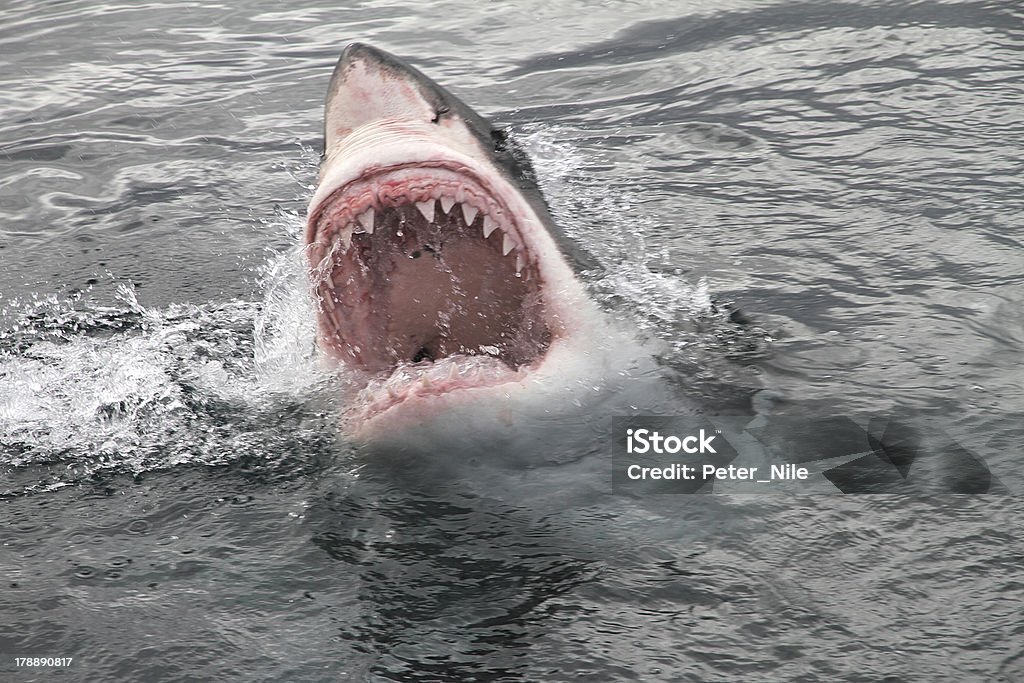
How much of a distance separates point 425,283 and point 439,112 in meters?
0.51

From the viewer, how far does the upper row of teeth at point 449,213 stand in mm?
3193

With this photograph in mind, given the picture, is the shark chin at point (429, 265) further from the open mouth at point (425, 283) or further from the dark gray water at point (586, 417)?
the dark gray water at point (586, 417)

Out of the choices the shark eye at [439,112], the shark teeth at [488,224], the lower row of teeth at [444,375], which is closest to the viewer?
the lower row of teeth at [444,375]

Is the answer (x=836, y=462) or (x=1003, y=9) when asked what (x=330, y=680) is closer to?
(x=836, y=462)

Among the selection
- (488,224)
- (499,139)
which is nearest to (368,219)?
(488,224)

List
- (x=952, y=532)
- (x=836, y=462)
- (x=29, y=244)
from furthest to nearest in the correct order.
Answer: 1. (x=29, y=244)
2. (x=836, y=462)
3. (x=952, y=532)

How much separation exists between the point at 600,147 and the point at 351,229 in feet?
9.79

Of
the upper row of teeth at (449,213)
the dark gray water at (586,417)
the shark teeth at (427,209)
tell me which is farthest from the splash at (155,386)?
the shark teeth at (427,209)

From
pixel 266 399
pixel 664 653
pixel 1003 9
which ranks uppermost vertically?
pixel 1003 9

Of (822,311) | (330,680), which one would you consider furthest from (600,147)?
(330,680)

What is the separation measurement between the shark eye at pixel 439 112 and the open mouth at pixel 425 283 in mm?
282

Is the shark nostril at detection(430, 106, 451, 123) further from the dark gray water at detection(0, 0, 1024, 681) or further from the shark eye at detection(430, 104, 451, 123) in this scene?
the dark gray water at detection(0, 0, 1024, 681)

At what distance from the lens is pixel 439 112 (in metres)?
3.54

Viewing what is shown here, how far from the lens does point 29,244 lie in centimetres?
531
